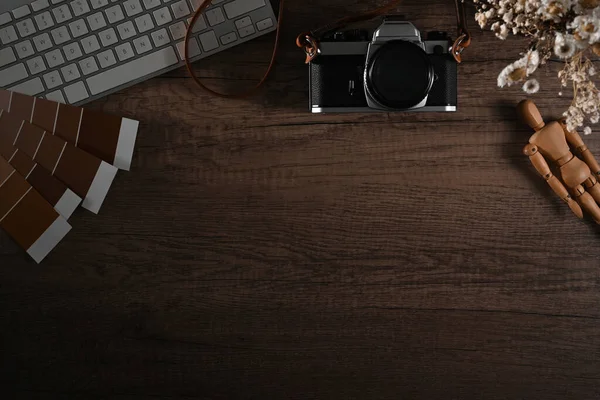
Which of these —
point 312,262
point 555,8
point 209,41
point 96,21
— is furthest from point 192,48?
point 555,8

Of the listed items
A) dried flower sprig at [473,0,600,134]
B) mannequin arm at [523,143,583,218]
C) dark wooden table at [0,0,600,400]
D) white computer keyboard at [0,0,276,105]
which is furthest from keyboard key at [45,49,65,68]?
mannequin arm at [523,143,583,218]

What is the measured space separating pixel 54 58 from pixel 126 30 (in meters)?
0.10

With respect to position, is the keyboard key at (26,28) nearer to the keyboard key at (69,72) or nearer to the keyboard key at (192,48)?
the keyboard key at (69,72)

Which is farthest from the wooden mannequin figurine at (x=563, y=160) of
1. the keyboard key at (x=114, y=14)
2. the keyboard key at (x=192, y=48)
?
the keyboard key at (x=114, y=14)

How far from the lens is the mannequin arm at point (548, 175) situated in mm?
826

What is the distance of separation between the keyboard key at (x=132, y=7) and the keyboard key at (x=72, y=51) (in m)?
0.08

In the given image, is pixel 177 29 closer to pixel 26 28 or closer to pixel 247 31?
pixel 247 31

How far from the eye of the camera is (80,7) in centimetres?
81

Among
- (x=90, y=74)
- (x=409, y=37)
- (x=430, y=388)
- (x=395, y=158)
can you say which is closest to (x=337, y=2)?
(x=409, y=37)

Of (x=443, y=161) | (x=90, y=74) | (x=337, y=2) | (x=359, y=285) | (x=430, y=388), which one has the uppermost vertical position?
(x=337, y=2)

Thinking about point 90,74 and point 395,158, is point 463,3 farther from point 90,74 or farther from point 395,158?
point 90,74

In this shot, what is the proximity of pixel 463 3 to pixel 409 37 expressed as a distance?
0.11 metres

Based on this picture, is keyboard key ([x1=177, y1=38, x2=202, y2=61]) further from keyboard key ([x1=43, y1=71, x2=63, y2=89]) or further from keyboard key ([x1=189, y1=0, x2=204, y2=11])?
keyboard key ([x1=43, y1=71, x2=63, y2=89])

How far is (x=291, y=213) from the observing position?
33.8 inches
